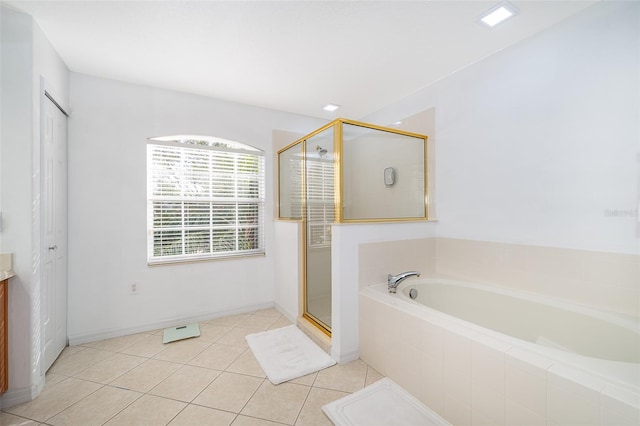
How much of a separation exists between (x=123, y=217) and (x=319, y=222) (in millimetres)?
1875

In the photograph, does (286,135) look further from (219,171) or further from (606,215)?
(606,215)

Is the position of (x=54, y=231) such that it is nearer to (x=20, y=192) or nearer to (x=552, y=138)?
(x=20, y=192)

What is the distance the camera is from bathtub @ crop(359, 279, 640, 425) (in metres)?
0.99

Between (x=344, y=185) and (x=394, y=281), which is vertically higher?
(x=344, y=185)

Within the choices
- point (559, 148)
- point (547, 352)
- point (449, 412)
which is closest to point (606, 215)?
point (559, 148)

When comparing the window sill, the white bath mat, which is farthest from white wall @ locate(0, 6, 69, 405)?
the white bath mat

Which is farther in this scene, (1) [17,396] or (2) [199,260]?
(2) [199,260]

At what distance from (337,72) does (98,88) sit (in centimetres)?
220

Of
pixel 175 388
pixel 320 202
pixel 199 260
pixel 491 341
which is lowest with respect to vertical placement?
pixel 175 388

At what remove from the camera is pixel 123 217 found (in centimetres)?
256

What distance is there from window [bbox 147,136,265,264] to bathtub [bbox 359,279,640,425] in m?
1.76

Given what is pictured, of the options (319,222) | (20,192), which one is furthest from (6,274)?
(319,222)

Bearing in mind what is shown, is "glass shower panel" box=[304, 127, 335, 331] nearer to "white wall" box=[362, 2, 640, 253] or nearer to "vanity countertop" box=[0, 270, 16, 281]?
"white wall" box=[362, 2, 640, 253]

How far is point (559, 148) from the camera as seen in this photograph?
1.83m
